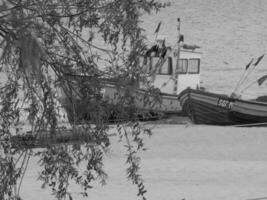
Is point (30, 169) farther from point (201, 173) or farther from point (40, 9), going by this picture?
point (40, 9)

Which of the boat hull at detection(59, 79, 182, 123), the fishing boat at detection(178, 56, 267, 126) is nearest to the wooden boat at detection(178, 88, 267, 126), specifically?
the fishing boat at detection(178, 56, 267, 126)

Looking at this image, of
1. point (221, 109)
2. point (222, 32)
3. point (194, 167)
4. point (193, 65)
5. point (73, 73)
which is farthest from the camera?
point (222, 32)

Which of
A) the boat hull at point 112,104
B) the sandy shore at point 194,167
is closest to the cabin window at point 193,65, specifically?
the sandy shore at point 194,167

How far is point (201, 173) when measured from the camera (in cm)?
1076

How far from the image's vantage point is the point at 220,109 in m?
17.1

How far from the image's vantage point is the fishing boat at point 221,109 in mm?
16781

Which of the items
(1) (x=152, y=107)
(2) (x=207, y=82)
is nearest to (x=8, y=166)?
(1) (x=152, y=107)

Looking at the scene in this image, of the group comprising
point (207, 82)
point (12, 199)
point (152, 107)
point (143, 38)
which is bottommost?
point (207, 82)

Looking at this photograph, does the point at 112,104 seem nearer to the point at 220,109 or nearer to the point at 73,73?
the point at 73,73

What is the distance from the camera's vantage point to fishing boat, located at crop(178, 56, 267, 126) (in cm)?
1678

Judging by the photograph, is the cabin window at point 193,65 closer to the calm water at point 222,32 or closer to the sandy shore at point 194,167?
the sandy shore at point 194,167

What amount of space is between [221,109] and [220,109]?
0.03m

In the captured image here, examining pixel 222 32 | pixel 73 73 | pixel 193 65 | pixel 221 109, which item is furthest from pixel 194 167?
pixel 222 32

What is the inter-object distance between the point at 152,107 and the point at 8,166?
2.73 feet
